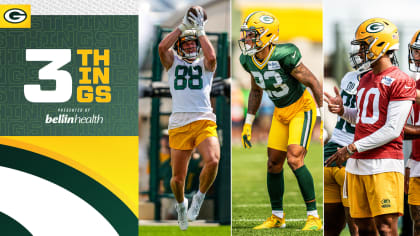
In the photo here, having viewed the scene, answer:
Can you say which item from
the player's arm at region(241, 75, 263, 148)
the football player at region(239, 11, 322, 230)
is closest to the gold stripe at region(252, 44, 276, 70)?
the football player at region(239, 11, 322, 230)

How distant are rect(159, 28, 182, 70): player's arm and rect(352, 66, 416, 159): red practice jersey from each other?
4.98ft

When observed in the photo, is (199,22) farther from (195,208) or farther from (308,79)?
(195,208)

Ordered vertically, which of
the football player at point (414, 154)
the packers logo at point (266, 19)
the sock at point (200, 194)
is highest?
the packers logo at point (266, 19)

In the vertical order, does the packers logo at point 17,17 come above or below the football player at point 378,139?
above

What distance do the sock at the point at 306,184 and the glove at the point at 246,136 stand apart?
441 mm

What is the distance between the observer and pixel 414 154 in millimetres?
4512

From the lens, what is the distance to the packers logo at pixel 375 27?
154 inches

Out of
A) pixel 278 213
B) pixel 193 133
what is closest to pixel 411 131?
pixel 278 213

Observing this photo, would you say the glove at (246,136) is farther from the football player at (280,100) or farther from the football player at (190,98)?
the football player at (190,98)

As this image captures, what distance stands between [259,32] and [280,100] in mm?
581

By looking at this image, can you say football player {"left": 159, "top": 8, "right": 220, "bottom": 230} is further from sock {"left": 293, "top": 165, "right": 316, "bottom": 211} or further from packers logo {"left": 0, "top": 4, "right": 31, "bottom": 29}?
packers logo {"left": 0, "top": 4, "right": 31, "bottom": 29}

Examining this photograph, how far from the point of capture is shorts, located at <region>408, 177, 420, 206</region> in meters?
4.35

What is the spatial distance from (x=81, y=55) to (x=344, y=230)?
9.05ft

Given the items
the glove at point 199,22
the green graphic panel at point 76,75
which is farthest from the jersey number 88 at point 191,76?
the green graphic panel at point 76,75
